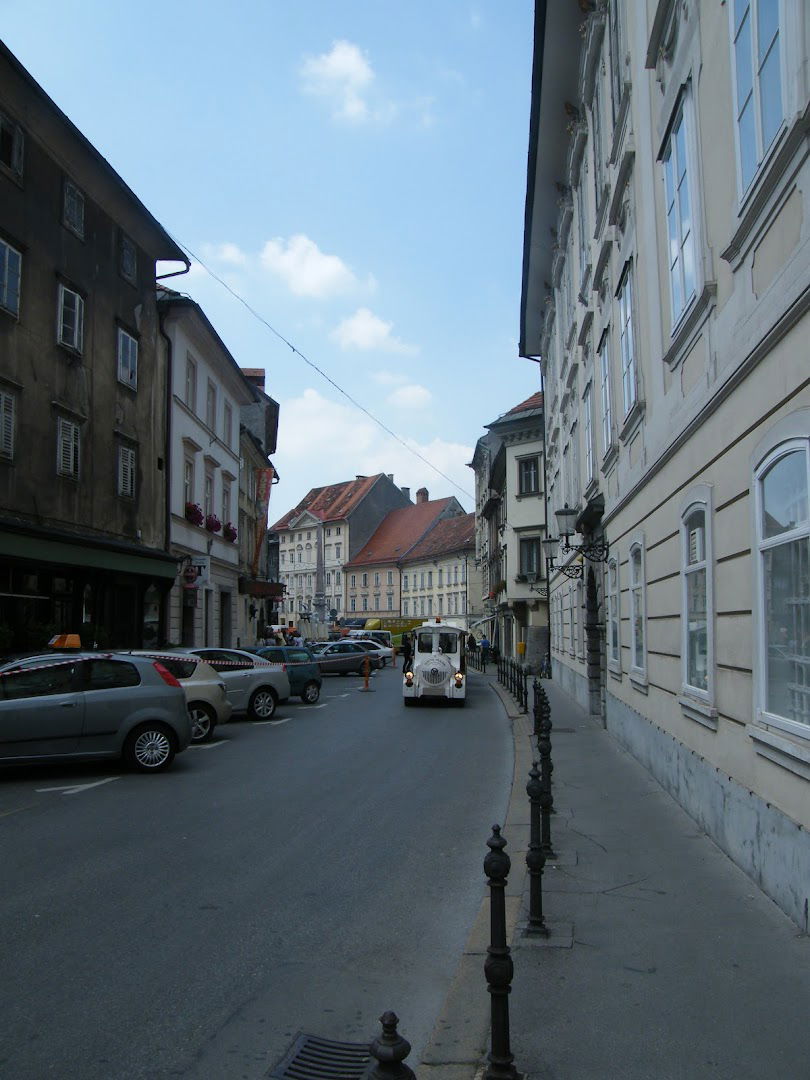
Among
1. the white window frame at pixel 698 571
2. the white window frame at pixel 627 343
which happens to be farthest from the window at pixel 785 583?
the white window frame at pixel 627 343

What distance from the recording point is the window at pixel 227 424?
36.0m

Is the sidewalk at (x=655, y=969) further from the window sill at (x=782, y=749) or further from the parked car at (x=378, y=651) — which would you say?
the parked car at (x=378, y=651)

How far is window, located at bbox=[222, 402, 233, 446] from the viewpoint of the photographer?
36022 millimetres

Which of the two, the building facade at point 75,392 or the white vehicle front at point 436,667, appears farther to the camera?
the white vehicle front at point 436,667

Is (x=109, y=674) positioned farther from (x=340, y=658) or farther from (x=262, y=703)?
(x=340, y=658)

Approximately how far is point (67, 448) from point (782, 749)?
18972 mm

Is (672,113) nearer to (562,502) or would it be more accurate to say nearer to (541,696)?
(541,696)

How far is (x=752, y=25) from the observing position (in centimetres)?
629

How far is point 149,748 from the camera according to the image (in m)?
12.2

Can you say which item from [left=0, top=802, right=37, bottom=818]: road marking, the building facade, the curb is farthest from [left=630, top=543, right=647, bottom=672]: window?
the building facade

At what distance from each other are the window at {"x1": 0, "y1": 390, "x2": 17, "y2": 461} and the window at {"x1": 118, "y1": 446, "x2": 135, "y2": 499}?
520 cm

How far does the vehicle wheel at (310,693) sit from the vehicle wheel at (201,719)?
30.8 ft

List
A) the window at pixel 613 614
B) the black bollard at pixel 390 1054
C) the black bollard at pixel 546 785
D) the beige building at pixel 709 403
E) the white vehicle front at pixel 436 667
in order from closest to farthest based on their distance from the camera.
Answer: the black bollard at pixel 390 1054 → the beige building at pixel 709 403 → the black bollard at pixel 546 785 → the window at pixel 613 614 → the white vehicle front at pixel 436 667

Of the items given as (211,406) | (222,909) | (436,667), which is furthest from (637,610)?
(211,406)
